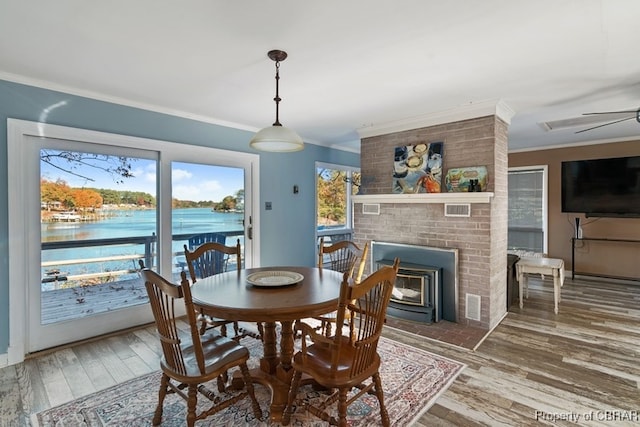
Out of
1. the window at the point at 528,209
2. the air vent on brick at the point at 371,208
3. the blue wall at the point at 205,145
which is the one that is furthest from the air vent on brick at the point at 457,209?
the window at the point at 528,209

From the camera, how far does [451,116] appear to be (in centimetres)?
360

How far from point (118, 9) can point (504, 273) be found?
428 cm

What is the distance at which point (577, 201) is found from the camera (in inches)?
212

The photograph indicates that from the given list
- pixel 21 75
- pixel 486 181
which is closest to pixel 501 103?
pixel 486 181

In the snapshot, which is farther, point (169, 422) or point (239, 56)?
point (239, 56)

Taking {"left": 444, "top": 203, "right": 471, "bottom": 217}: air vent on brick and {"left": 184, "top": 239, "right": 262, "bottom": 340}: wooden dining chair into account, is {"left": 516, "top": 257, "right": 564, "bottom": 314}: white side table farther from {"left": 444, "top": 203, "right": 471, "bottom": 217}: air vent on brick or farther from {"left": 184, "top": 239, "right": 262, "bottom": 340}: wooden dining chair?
{"left": 184, "top": 239, "right": 262, "bottom": 340}: wooden dining chair

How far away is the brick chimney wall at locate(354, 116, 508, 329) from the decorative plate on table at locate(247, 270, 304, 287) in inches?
76.0

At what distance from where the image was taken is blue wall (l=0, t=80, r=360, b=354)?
2.64 meters

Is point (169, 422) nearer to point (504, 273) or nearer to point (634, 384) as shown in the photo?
point (634, 384)

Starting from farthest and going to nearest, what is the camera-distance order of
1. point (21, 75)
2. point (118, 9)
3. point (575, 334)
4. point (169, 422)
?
1. point (575, 334)
2. point (21, 75)
3. point (169, 422)
4. point (118, 9)

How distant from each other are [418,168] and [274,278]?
7.86ft

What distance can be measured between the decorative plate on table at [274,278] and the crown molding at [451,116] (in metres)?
2.45

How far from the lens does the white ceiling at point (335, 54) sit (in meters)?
1.78

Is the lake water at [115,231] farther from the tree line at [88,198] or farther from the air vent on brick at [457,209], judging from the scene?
the air vent on brick at [457,209]
